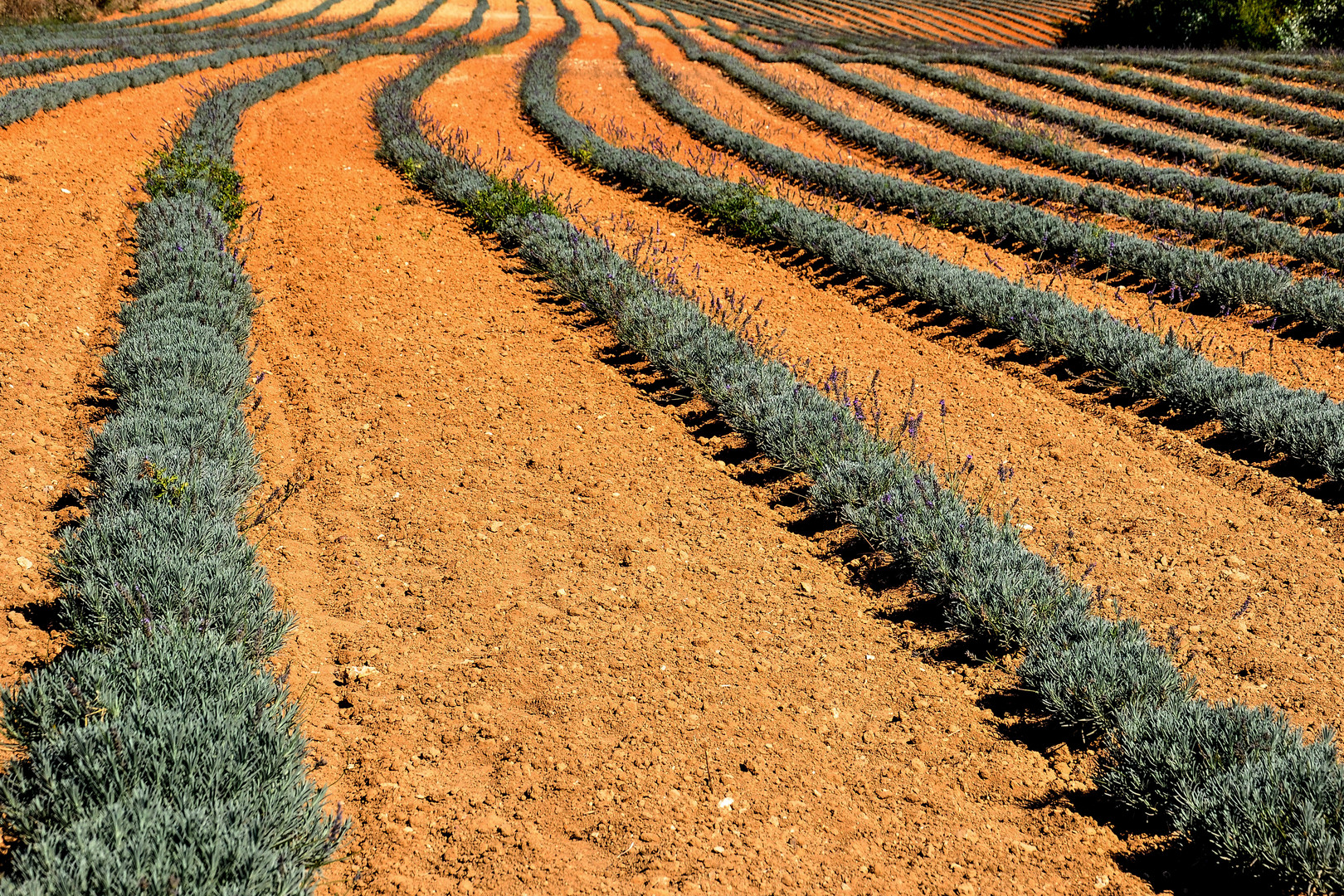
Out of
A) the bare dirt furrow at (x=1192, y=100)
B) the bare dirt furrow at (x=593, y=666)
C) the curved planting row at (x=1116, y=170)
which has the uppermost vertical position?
the bare dirt furrow at (x=1192, y=100)

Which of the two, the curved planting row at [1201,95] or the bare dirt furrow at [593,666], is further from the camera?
the curved planting row at [1201,95]

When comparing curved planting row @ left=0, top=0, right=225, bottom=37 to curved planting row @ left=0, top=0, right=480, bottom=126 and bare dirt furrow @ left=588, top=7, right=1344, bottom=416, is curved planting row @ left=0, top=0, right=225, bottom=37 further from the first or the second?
bare dirt furrow @ left=588, top=7, right=1344, bottom=416

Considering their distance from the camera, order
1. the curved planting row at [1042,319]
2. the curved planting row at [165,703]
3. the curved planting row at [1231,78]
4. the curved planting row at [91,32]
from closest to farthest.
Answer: the curved planting row at [165,703] → the curved planting row at [1042,319] → the curved planting row at [1231,78] → the curved planting row at [91,32]

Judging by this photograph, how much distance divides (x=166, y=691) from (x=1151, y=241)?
1030cm

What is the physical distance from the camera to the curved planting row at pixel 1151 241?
876cm

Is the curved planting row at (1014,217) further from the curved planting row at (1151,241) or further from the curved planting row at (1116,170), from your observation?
the curved planting row at (1116,170)

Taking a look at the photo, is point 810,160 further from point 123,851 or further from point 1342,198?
point 123,851

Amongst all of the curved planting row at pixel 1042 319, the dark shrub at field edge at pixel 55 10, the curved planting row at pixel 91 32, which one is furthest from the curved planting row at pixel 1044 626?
the dark shrub at field edge at pixel 55 10

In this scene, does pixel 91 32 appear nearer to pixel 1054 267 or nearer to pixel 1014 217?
pixel 1014 217

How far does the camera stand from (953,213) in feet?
37.7

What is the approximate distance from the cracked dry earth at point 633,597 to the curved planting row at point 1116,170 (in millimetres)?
6325

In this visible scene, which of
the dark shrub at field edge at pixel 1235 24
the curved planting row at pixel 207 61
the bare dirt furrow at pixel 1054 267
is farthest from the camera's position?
the dark shrub at field edge at pixel 1235 24

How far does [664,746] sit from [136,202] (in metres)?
9.35

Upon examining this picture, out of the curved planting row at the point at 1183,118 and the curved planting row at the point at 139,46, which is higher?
the curved planting row at the point at 139,46
